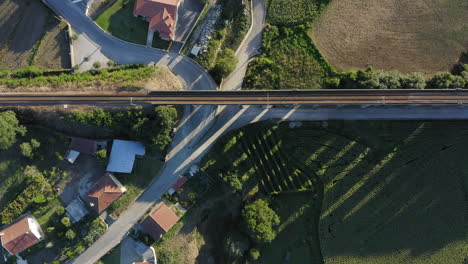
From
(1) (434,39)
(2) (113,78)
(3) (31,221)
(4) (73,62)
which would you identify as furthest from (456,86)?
(3) (31,221)

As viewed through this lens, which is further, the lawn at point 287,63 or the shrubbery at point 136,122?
the lawn at point 287,63

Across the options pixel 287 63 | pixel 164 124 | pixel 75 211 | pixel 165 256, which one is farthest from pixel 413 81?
A: pixel 75 211

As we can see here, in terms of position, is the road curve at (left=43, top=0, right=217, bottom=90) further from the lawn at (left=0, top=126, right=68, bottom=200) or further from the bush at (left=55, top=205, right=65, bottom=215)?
the bush at (left=55, top=205, right=65, bottom=215)

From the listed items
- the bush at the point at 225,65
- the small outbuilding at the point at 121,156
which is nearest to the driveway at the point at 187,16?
the bush at the point at 225,65

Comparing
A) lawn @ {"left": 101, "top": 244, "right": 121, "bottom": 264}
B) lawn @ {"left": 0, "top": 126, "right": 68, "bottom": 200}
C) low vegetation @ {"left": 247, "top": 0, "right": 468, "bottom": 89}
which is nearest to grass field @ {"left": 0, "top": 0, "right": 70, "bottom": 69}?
lawn @ {"left": 0, "top": 126, "right": 68, "bottom": 200}

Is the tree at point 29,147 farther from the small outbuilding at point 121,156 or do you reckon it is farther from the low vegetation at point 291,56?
the low vegetation at point 291,56
